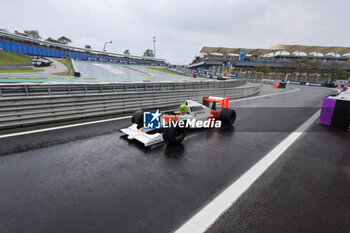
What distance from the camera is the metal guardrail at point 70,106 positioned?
22.7ft

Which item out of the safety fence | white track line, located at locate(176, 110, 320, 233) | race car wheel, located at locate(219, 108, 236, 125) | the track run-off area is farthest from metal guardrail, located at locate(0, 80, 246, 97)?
the track run-off area

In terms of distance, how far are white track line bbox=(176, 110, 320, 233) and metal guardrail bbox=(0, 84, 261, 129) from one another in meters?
7.64

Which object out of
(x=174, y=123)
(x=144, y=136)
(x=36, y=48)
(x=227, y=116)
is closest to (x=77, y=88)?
(x=144, y=136)

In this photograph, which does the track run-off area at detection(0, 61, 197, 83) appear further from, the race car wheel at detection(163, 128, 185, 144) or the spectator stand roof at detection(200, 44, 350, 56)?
the spectator stand roof at detection(200, 44, 350, 56)

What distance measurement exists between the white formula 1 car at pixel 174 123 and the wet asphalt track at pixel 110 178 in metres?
0.36

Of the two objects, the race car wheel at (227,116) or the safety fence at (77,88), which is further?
the race car wheel at (227,116)

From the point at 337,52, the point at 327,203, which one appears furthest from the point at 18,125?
the point at 337,52

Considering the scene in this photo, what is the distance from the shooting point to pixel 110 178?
417cm

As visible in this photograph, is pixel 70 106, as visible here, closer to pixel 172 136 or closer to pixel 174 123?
pixel 174 123

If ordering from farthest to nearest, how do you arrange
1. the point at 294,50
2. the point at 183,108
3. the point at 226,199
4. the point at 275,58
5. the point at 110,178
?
the point at 294,50
the point at 275,58
the point at 183,108
the point at 110,178
the point at 226,199

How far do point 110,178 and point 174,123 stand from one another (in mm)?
2959

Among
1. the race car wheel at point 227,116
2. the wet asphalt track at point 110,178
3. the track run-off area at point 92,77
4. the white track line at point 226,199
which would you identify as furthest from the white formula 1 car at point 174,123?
the track run-off area at point 92,77

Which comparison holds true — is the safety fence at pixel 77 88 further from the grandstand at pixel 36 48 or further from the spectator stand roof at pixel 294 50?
the spectator stand roof at pixel 294 50

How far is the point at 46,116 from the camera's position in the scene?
25.3 ft
